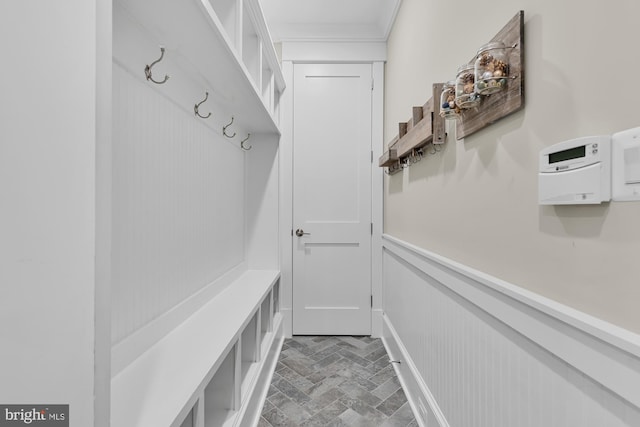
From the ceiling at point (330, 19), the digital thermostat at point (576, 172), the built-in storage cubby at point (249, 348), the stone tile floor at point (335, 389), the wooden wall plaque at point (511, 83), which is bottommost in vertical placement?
the stone tile floor at point (335, 389)

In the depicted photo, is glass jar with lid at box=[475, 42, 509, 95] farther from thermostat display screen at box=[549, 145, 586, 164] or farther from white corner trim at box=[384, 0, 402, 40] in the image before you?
white corner trim at box=[384, 0, 402, 40]

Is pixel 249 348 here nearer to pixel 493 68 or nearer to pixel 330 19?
pixel 493 68

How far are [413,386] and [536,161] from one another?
149cm

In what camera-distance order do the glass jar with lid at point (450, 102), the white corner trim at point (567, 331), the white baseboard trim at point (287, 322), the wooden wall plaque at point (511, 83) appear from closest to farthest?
the white corner trim at point (567, 331), the wooden wall plaque at point (511, 83), the glass jar with lid at point (450, 102), the white baseboard trim at point (287, 322)

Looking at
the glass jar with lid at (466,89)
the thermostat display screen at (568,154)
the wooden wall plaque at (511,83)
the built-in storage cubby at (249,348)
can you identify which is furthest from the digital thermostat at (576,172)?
the built-in storage cubby at (249,348)

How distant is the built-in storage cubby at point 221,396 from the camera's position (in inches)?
47.3

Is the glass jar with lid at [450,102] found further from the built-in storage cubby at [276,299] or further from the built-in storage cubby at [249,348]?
the built-in storage cubby at [276,299]

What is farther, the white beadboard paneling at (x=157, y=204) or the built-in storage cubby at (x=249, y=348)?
the built-in storage cubby at (x=249, y=348)

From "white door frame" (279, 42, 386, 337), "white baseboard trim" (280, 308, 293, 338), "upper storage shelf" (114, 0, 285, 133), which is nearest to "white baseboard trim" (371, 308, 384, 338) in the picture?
"white door frame" (279, 42, 386, 337)

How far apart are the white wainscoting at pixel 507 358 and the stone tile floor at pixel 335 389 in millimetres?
191

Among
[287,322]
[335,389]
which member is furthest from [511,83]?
[287,322]

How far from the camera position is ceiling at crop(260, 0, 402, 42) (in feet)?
7.94

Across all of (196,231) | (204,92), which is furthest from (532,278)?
(204,92)

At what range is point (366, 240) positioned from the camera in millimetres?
2760
